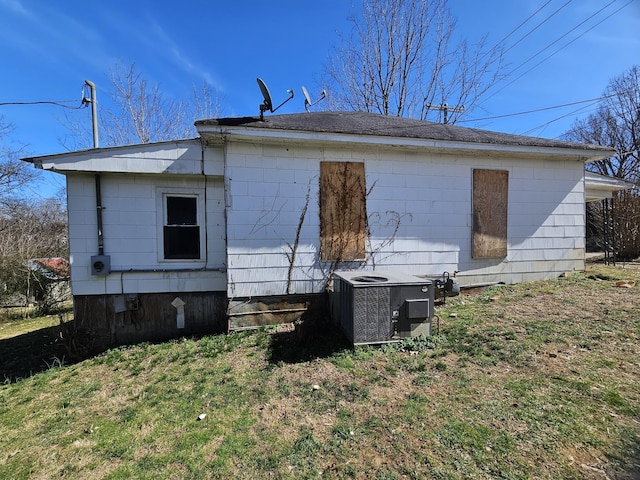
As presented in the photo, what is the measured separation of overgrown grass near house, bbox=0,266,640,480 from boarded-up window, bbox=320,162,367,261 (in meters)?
1.69

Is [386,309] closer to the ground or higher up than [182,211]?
closer to the ground

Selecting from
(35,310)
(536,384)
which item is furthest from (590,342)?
(35,310)

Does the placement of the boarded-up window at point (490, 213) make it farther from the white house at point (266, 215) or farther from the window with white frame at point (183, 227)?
the window with white frame at point (183, 227)

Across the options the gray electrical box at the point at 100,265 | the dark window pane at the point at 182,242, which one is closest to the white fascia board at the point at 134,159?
the dark window pane at the point at 182,242

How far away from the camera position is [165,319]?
209 inches

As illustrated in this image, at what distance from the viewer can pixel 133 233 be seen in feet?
16.7

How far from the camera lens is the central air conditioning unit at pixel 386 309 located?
3688mm

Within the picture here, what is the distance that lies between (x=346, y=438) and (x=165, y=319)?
4.21 m

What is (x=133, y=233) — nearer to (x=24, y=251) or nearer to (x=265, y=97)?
(x=265, y=97)

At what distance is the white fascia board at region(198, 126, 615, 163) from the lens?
4.72 meters

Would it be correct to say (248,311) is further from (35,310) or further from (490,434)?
(35,310)

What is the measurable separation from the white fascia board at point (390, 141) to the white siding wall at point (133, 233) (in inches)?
38.4

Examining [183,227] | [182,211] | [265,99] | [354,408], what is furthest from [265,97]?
[354,408]

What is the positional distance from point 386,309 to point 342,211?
217 centimetres
